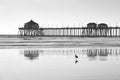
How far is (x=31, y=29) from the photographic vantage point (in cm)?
18012

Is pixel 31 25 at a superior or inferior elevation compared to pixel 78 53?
superior

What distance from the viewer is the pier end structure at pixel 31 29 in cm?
17850

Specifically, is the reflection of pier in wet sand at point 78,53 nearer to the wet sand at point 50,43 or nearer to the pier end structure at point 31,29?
the wet sand at point 50,43

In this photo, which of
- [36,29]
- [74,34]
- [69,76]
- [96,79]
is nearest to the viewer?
[96,79]

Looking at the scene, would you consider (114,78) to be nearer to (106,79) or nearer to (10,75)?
(106,79)

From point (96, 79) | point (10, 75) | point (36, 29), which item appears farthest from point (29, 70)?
point (36, 29)

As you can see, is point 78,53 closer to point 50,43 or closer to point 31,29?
point 50,43

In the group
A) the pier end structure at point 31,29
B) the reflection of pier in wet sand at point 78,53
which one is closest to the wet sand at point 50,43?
the reflection of pier in wet sand at point 78,53

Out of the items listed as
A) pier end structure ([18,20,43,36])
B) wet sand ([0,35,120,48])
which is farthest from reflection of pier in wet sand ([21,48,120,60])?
pier end structure ([18,20,43,36])

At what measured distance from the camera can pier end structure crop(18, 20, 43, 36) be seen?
17850cm

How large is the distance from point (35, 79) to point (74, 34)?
15697cm

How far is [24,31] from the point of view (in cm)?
18088

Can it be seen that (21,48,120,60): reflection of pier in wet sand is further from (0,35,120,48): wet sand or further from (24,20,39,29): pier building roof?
(24,20,39,29): pier building roof

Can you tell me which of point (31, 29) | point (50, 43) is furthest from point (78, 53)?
point (31, 29)
